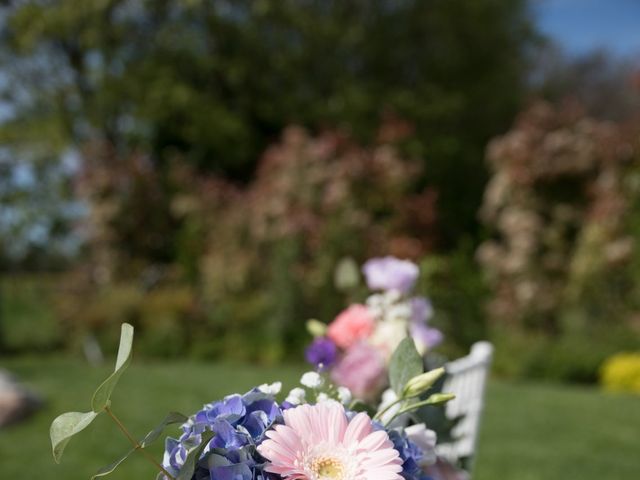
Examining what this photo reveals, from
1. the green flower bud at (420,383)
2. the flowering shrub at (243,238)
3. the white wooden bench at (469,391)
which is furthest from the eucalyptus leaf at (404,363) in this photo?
the flowering shrub at (243,238)

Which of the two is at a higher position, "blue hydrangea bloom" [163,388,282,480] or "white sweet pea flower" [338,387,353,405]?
"white sweet pea flower" [338,387,353,405]

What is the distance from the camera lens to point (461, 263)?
36.4 ft

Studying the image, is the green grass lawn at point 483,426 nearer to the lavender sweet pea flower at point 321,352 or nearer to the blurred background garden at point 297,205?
the blurred background garden at point 297,205

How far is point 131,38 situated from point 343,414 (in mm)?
13853

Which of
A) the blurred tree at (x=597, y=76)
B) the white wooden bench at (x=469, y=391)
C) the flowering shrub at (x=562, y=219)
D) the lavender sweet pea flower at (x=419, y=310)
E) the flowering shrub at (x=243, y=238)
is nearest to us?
the lavender sweet pea flower at (x=419, y=310)

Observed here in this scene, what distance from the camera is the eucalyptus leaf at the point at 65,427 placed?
751 mm

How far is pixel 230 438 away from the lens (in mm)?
772

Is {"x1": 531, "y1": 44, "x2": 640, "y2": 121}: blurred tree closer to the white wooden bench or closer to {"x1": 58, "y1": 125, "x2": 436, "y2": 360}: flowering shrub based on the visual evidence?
{"x1": 58, "y1": 125, "x2": 436, "y2": 360}: flowering shrub

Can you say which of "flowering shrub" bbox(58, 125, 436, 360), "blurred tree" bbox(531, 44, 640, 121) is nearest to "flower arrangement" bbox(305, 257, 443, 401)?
"flowering shrub" bbox(58, 125, 436, 360)

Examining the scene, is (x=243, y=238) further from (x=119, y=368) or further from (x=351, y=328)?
(x=119, y=368)

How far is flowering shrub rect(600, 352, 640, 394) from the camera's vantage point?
652 cm

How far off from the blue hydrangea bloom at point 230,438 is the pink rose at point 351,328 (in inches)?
25.3

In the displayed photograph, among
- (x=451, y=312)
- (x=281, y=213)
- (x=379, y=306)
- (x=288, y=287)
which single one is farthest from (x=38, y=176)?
(x=379, y=306)

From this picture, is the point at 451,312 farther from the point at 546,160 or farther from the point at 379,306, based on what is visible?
the point at 379,306
